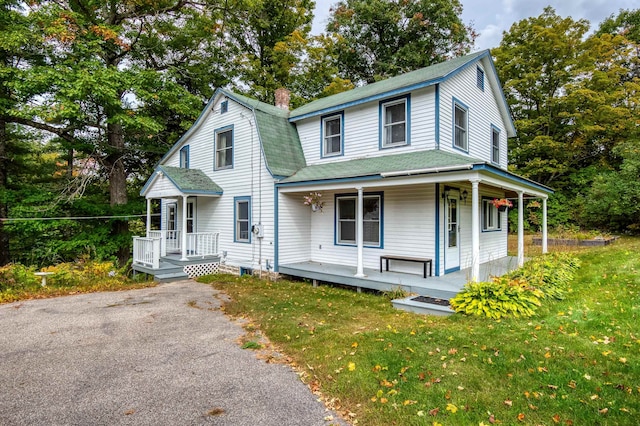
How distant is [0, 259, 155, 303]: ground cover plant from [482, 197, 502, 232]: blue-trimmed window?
1115cm

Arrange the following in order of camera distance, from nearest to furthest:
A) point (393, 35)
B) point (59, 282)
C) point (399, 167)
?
point (399, 167), point (59, 282), point (393, 35)

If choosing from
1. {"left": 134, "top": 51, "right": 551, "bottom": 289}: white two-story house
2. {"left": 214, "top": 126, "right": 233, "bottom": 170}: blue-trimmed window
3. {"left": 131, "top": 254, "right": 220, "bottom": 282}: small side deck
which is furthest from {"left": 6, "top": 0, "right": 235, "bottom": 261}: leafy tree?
{"left": 131, "top": 254, "right": 220, "bottom": 282}: small side deck

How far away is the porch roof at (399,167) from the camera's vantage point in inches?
276

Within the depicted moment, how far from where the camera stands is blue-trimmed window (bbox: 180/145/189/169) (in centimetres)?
1439

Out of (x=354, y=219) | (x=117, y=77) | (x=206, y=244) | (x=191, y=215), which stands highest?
(x=117, y=77)

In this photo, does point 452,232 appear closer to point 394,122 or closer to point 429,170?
point 429,170

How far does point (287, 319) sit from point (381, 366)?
101 inches

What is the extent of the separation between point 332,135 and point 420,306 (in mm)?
6710

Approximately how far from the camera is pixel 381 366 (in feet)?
13.7

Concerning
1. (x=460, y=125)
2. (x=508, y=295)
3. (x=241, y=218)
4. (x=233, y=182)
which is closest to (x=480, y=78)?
(x=460, y=125)

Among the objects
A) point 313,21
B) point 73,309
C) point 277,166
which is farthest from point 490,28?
point 73,309

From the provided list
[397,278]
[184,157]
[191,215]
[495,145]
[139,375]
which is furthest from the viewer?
[184,157]

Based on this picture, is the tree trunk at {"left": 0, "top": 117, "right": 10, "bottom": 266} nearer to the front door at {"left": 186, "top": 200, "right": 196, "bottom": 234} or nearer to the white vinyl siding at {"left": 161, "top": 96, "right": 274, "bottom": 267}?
the white vinyl siding at {"left": 161, "top": 96, "right": 274, "bottom": 267}

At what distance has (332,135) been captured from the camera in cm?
1129
